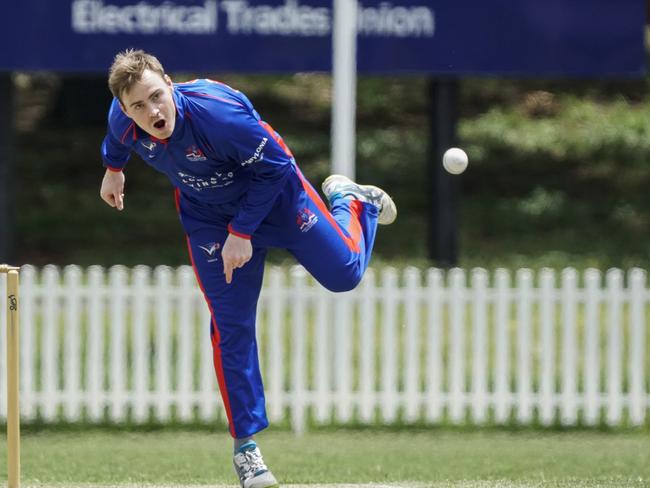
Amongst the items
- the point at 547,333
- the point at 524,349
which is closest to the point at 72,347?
the point at 524,349

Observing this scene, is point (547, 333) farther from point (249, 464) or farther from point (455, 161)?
point (249, 464)

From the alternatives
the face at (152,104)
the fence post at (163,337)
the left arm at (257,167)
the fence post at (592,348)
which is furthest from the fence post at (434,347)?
the face at (152,104)

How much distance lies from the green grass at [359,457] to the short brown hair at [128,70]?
2.19m

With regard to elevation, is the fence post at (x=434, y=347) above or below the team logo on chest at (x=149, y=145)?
below

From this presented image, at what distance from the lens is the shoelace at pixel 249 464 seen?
5562mm

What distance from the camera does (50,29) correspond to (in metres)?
12.1

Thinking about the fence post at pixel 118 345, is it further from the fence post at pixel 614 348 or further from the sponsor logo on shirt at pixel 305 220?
the sponsor logo on shirt at pixel 305 220

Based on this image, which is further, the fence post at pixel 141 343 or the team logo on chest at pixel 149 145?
the fence post at pixel 141 343

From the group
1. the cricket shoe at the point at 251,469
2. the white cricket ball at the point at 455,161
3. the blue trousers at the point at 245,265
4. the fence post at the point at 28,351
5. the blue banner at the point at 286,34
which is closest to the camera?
the cricket shoe at the point at 251,469

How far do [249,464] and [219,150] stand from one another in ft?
4.42

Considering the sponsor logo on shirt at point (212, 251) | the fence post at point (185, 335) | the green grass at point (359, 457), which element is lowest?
the green grass at point (359, 457)

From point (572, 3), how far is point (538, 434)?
497 cm

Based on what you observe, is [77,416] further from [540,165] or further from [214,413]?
[540,165]

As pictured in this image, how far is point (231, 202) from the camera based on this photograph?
5559 millimetres
